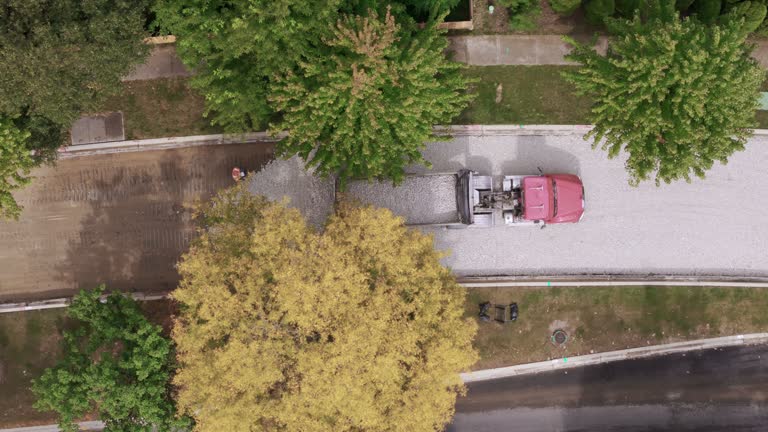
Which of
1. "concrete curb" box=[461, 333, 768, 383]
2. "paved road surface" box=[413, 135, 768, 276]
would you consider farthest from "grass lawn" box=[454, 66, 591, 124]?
"concrete curb" box=[461, 333, 768, 383]

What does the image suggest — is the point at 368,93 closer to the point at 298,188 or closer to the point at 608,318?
the point at 298,188

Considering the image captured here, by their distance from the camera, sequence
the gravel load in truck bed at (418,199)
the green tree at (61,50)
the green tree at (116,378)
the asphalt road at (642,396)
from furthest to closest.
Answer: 1. the asphalt road at (642,396)
2. the gravel load in truck bed at (418,199)
3. the green tree at (116,378)
4. the green tree at (61,50)

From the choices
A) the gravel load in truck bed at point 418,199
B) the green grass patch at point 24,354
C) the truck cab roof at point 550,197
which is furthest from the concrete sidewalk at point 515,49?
the green grass patch at point 24,354

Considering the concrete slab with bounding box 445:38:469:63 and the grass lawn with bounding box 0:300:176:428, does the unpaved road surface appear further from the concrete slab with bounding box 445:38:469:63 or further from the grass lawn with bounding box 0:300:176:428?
the concrete slab with bounding box 445:38:469:63

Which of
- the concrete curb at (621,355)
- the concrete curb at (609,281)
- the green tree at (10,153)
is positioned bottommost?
the concrete curb at (621,355)

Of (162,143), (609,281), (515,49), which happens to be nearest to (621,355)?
(609,281)

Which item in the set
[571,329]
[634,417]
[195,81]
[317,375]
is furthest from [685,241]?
[195,81]

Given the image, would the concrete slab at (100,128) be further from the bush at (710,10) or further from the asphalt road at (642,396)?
the bush at (710,10)
